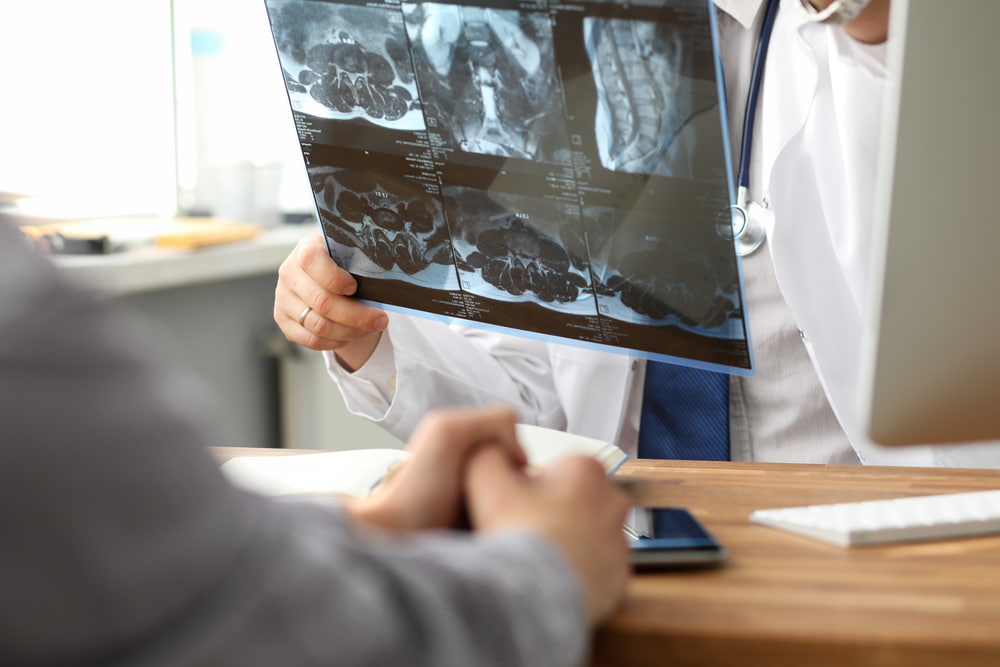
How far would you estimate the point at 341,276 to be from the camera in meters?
0.89

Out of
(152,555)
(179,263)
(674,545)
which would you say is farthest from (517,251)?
(179,263)

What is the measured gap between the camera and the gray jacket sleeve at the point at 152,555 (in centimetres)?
31

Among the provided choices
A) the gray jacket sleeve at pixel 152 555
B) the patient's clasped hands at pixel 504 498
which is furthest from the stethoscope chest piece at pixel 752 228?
the gray jacket sleeve at pixel 152 555

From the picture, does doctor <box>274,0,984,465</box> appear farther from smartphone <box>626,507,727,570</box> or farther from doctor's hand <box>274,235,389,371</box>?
smartphone <box>626,507,727,570</box>

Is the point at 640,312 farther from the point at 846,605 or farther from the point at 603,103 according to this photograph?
the point at 846,605

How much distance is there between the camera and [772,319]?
40.3 inches

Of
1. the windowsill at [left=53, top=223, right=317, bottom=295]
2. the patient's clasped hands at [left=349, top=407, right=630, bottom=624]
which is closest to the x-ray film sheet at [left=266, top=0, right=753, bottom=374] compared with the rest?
the patient's clasped hands at [left=349, top=407, right=630, bottom=624]

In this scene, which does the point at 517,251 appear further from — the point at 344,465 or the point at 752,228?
the point at 752,228

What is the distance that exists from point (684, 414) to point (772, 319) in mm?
132

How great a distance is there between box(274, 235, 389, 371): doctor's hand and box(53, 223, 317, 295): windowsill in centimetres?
66

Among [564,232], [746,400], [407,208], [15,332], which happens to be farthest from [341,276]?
[15,332]

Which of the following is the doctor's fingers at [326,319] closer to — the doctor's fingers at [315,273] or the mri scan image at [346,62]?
the doctor's fingers at [315,273]

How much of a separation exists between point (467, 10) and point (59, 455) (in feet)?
1.51

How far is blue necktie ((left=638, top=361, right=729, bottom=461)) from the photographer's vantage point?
1017 millimetres
